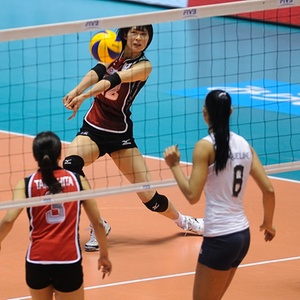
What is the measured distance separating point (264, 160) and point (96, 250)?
12.3 feet

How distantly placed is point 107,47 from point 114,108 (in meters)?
0.64

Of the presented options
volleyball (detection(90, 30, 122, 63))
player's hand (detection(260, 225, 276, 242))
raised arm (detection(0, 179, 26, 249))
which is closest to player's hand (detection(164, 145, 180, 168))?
player's hand (detection(260, 225, 276, 242))

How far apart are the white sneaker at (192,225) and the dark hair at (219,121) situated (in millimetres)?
3446

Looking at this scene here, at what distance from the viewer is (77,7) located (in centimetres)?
2312

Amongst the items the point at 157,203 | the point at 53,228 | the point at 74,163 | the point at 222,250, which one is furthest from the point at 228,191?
→ the point at 157,203

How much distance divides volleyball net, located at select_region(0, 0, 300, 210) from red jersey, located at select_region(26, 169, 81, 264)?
1158 millimetres

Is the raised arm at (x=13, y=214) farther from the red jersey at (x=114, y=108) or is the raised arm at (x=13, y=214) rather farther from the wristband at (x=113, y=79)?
the red jersey at (x=114, y=108)

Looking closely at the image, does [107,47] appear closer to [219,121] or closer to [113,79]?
[113,79]

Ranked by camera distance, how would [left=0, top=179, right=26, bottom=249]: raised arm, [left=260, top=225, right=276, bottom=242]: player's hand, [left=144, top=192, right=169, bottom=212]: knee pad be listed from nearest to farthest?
1. [left=0, top=179, right=26, bottom=249]: raised arm
2. [left=260, top=225, right=276, bottom=242]: player's hand
3. [left=144, top=192, right=169, bottom=212]: knee pad

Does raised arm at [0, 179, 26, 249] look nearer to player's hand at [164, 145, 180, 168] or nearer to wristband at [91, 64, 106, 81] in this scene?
player's hand at [164, 145, 180, 168]

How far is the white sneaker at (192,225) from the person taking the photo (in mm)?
10289

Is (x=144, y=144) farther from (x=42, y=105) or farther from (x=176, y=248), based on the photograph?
(x=176, y=248)

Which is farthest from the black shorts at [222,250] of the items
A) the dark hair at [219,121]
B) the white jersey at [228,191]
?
the dark hair at [219,121]

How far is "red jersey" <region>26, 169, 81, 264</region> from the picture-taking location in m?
6.73
